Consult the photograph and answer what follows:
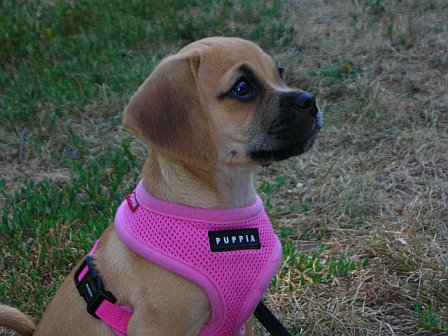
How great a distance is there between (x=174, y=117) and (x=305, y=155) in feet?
8.36

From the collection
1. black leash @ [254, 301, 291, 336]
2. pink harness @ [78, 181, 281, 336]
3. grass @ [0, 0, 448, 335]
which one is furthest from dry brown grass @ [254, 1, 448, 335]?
pink harness @ [78, 181, 281, 336]

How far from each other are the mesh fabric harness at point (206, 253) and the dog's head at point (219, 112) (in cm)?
22

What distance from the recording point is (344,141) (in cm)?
495

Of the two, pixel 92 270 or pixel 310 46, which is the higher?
pixel 92 270

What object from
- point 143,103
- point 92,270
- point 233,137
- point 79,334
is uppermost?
point 143,103

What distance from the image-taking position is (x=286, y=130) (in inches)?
98.4

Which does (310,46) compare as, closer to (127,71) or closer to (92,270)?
(127,71)

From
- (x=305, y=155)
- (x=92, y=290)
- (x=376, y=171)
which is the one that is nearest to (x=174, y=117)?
(x=92, y=290)

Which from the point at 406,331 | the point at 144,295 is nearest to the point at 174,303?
the point at 144,295

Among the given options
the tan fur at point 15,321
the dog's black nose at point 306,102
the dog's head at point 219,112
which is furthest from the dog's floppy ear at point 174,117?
the tan fur at point 15,321

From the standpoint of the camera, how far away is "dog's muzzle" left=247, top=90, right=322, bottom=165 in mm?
2500

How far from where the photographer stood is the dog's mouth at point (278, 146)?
2.50 m

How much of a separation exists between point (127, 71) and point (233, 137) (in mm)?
3770

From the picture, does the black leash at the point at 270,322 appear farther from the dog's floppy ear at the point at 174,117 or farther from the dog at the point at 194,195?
the dog's floppy ear at the point at 174,117
